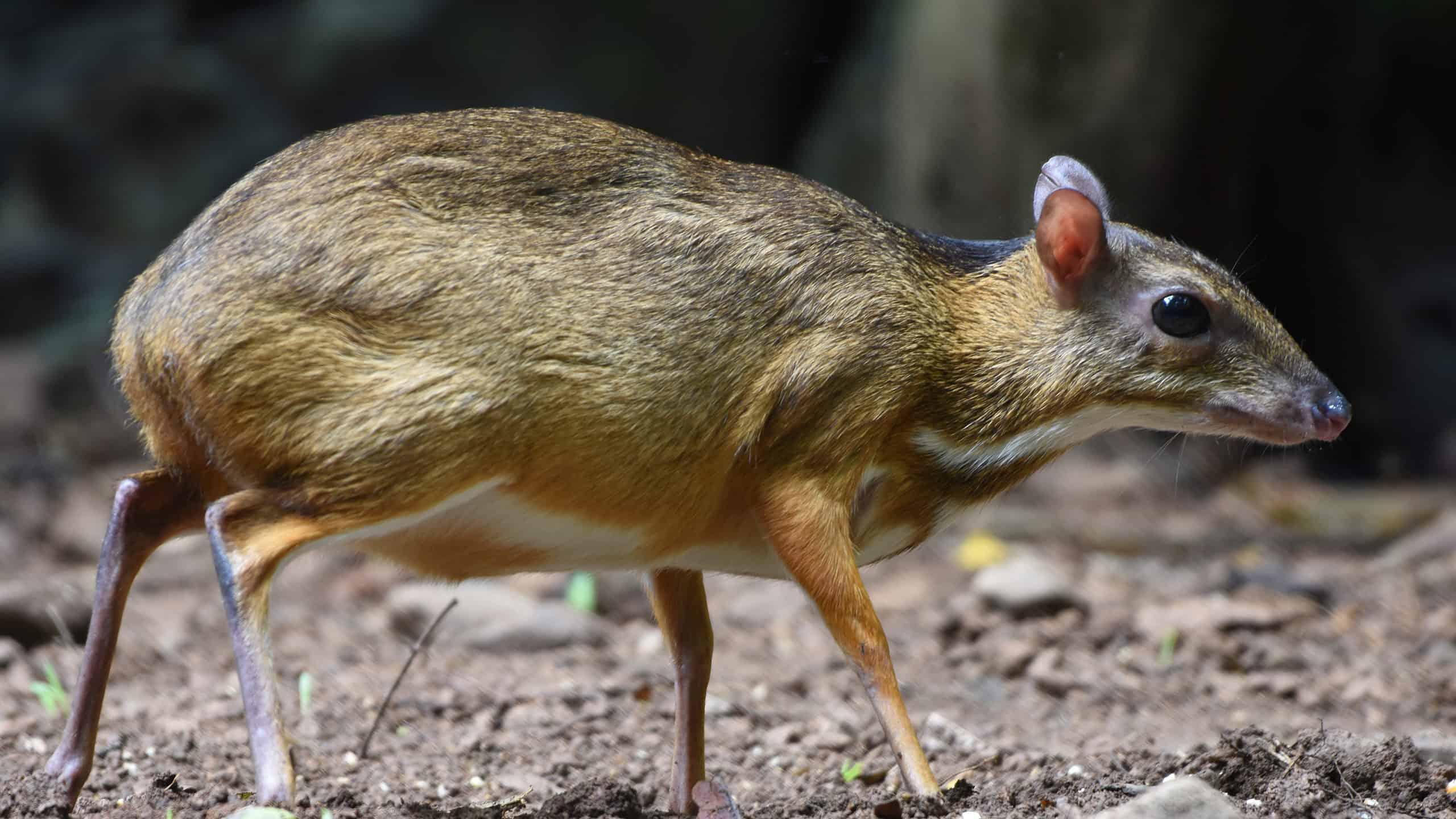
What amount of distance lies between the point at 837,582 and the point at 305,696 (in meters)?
2.27

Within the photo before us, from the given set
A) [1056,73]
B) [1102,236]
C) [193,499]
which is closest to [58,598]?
[193,499]

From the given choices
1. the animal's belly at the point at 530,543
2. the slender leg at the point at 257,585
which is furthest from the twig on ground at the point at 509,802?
the slender leg at the point at 257,585

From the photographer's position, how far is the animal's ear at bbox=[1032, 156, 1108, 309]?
170 inches

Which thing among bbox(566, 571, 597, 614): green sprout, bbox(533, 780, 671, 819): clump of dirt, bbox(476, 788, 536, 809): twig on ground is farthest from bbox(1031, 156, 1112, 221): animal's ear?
bbox(566, 571, 597, 614): green sprout

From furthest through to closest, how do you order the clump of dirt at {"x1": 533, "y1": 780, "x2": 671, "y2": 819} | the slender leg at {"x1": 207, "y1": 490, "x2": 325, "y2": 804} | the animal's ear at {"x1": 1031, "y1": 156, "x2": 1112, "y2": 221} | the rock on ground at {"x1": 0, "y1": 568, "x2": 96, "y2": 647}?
1. the rock on ground at {"x1": 0, "y1": 568, "x2": 96, "y2": 647}
2. the animal's ear at {"x1": 1031, "y1": 156, "x2": 1112, "y2": 221}
3. the clump of dirt at {"x1": 533, "y1": 780, "x2": 671, "y2": 819}
4. the slender leg at {"x1": 207, "y1": 490, "x2": 325, "y2": 804}

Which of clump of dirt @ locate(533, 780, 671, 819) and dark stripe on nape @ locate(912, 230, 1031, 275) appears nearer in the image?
clump of dirt @ locate(533, 780, 671, 819)

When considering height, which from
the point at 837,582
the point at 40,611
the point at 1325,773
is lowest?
the point at 1325,773

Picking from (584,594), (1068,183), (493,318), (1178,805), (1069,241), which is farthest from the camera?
(584,594)

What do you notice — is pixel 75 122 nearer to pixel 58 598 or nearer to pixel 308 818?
pixel 58 598

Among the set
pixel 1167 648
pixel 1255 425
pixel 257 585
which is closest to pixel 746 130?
pixel 1167 648

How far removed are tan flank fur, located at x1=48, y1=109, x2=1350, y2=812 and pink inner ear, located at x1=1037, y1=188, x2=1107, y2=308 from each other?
1cm

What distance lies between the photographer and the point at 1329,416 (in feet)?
14.4

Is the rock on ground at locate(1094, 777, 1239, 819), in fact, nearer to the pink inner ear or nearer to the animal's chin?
the animal's chin

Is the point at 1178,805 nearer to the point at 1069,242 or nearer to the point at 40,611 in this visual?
the point at 1069,242
